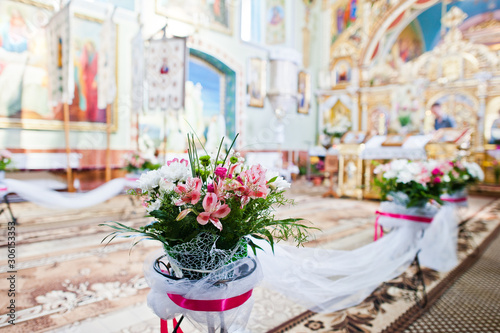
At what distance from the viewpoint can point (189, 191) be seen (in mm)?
1196

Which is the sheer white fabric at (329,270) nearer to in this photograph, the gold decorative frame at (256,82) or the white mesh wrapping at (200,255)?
the white mesh wrapping at (200,255)

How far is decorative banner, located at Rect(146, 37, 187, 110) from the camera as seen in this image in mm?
6074

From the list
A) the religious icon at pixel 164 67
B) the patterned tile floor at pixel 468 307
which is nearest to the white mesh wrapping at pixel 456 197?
the patterned tile floor at pixel 468 307

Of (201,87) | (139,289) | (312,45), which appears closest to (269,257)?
(139,289)

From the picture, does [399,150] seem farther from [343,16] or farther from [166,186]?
[343,16]

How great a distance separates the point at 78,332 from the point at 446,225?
112 inches

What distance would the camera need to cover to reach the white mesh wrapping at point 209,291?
1206 millimetres

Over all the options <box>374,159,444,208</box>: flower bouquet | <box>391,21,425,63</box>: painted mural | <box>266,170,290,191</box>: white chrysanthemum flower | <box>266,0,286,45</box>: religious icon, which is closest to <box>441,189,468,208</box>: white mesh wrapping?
<box>374,159,444,208</box>: flower bouquet

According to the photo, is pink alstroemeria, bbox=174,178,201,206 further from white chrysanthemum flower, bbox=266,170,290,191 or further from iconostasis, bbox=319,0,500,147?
iconostasis, bbox=319,0,500,147

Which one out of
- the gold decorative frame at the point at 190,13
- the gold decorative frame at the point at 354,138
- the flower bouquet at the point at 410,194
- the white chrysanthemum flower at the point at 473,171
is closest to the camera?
the flower bouquet at the point at 410,194

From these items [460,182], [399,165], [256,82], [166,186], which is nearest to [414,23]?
[256,82]

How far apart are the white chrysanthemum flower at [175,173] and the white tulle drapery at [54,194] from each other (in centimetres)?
353

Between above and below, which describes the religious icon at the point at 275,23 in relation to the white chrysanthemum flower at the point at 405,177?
above

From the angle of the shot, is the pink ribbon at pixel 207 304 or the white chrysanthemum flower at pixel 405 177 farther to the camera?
the white chrysanthemum flower at pixel 405 177
